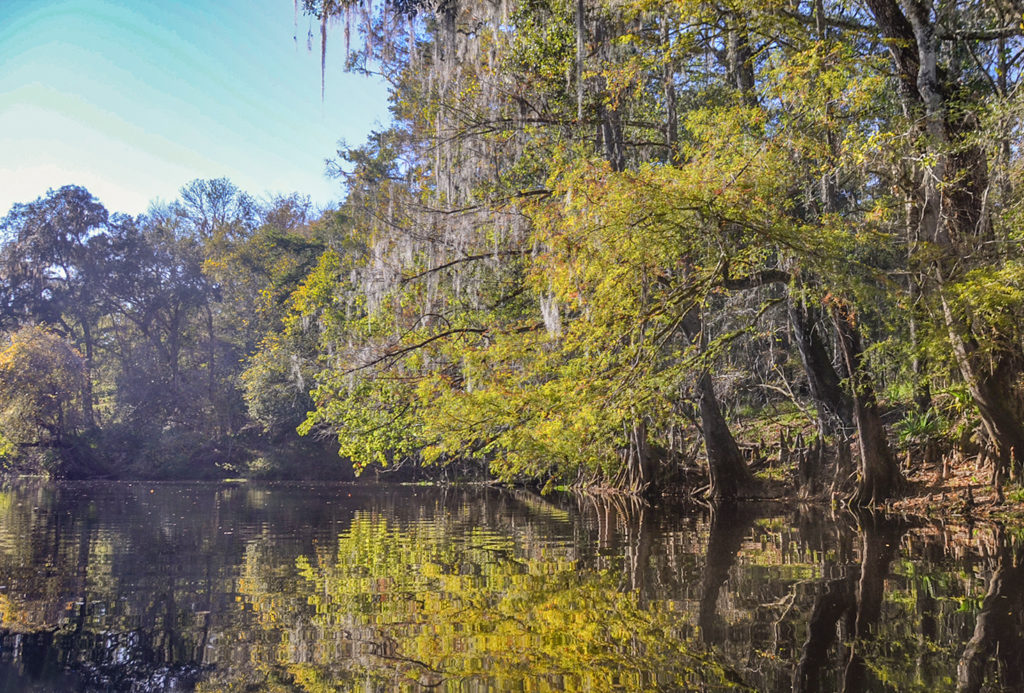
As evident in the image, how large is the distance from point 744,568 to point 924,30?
685 cm

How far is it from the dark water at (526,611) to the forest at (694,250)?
2.69 m

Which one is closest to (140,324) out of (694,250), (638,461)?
(638,461)

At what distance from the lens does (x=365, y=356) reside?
15727mm

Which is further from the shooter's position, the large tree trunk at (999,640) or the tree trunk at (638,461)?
the tree trunk at (638,461)

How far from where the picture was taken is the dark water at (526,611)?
3369 mm

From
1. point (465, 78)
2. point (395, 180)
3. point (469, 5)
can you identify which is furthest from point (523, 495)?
point (469, 5)

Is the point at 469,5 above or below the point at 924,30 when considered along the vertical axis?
above

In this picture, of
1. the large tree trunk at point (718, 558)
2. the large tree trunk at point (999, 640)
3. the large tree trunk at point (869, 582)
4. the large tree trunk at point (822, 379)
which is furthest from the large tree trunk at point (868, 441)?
the large tree trunk at point (999, 640)

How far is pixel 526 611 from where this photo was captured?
461 centimetres

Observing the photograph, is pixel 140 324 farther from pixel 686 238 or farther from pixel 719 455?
pixel 686 238

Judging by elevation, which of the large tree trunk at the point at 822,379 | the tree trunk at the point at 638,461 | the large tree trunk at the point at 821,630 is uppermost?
the large tree trunk at the point at 822,379

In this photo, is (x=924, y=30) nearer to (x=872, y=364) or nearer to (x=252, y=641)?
(x=872, y=364)

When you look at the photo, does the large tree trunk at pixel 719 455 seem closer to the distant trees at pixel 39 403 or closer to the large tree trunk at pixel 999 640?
the large tree trunk at pixel 999 640

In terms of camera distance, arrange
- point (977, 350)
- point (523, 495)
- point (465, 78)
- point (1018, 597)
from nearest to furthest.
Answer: point (1018, 597)
point (977, 350)
point (465, 78)
point (523, 495)
